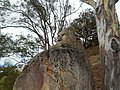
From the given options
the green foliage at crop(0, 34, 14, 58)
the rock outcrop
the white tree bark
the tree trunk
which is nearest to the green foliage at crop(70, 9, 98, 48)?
the green foliage at crop(0, 34, 14, 58)

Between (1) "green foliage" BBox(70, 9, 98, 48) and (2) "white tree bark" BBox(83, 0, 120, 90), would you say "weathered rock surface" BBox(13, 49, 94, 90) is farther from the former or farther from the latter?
(1) "green foliage" BBox(70, 9, 98, 48)

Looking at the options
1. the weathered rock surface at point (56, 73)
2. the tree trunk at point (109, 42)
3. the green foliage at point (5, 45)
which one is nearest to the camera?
the weathered rock surface at point (56, 73)

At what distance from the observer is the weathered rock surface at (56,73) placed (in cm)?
471

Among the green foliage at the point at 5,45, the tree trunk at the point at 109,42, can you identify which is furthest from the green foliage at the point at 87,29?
the tree trunk at the point at 109,42

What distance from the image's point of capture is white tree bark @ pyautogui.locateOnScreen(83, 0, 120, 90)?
7.24 m

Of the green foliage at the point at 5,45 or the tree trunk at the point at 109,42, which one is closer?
the tree trunk at the point at 109,42

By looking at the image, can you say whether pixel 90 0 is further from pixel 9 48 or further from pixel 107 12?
pixel 9 48

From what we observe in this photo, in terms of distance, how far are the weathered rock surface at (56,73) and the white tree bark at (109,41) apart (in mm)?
2368

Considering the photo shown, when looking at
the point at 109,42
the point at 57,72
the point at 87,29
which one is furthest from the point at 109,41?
the point at 87,29

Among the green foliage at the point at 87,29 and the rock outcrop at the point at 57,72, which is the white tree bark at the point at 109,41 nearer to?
the rock outcrop at the point at 57,72

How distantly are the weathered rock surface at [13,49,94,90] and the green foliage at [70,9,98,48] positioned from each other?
426 inches

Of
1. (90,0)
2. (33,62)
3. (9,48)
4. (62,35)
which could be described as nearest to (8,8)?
(9,48)

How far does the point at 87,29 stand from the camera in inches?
625

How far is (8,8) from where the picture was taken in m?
16.7
